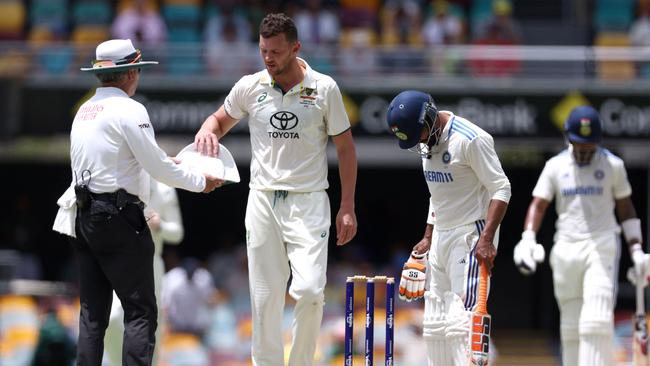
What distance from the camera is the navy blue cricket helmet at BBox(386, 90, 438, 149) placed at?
312 inches

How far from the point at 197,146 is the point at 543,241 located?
12.7 meters

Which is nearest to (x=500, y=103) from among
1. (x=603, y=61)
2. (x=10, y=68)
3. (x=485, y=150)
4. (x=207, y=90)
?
(x=603, y=61)

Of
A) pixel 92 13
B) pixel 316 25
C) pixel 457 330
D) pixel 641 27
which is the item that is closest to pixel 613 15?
pixel 641 27

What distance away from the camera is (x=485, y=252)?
25.8ft

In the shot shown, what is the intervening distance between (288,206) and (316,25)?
11167 mm

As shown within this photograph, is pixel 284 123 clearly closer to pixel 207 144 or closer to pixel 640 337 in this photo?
pixel 207 144

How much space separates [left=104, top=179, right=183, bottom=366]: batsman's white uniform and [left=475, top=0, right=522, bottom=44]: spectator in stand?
30.7ft

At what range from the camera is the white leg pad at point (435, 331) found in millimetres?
8109

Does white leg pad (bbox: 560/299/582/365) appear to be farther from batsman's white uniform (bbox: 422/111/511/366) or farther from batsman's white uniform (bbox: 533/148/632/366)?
batsman's white uniform (bbox: 422/111/511/366)

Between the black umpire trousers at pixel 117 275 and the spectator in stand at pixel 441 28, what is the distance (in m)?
11.5

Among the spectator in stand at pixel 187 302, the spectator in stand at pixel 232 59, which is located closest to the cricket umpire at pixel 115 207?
the spectator in stand at pixel 187 302

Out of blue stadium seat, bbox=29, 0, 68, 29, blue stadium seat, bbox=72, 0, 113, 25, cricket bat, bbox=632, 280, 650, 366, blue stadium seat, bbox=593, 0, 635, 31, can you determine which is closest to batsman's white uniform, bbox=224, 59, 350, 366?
cricket bat, bbox=632, 280, 650, 366

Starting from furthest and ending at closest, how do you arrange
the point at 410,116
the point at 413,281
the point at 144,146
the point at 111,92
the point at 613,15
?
the point at 613,15, the point at 413,281, the point at 410,116, the point at 111,92, the point at 144,146

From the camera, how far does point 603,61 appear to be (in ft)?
55.6
